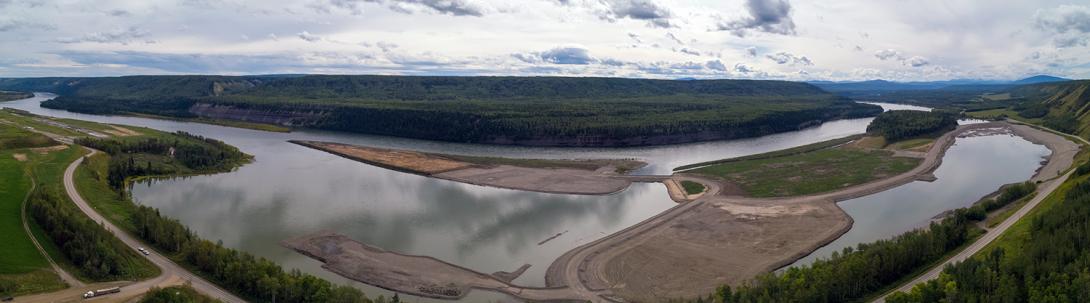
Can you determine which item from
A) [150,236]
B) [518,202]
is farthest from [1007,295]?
[150,236]

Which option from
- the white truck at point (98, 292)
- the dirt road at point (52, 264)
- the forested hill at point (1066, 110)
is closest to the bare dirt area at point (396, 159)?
the dirt road at point (52, 264)

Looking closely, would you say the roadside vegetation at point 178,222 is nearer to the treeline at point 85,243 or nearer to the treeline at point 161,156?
the treeline at point 161,156

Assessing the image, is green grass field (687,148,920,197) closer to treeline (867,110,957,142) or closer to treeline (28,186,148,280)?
treeline (867,110,957,142)

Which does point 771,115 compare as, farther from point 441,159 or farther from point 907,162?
point 441,159

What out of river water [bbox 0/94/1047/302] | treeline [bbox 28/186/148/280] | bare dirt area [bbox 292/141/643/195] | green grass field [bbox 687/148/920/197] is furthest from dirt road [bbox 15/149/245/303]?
green grass field [bbox 687/148/920/197]

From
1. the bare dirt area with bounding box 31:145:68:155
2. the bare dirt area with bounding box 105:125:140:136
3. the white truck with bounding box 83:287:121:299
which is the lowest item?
the white truck with bounding box 83:287:121:299

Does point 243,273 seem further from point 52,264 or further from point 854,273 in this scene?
point 854,273

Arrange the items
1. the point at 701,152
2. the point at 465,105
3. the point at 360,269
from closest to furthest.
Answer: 1. the point at 360,269
2. the point at 701,152
3. the point at 465,105

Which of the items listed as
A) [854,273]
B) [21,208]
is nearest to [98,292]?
[21,208]
